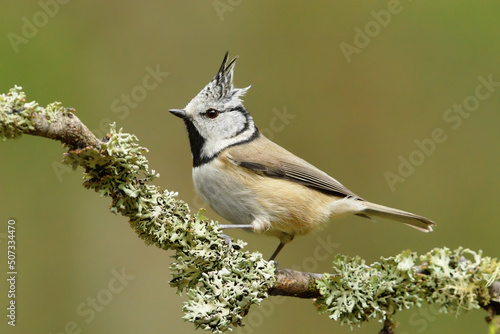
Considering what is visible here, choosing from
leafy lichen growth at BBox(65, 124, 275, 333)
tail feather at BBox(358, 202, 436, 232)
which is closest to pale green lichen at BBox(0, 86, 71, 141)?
leafy lichen growth at BBox(65, 124, 275, 333)

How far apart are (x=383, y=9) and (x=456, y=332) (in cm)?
289

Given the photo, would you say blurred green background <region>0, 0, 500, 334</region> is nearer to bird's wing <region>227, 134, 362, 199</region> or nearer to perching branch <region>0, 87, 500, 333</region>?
bird's wing <region>227, 134, 362, 199</region>

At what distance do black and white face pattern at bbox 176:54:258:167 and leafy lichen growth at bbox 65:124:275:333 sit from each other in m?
1.15

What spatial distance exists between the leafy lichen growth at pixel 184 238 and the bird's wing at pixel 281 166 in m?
1.07

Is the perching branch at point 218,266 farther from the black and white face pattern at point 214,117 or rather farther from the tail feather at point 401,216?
the black and white face pattern at point 214,117

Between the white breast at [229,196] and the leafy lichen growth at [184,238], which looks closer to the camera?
the leafy lichen growth at [184,238]

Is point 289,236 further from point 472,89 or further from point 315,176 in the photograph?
point 472,89

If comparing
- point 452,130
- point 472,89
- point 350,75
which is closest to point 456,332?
point 452,130

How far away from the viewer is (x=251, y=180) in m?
3.55

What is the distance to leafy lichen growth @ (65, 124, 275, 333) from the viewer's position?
7.51 feet

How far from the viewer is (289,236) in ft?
11.9

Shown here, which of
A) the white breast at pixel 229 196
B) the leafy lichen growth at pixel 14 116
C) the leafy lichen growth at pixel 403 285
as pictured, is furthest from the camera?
the white breast at pixel 229 196

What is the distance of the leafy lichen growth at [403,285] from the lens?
266 centimetres

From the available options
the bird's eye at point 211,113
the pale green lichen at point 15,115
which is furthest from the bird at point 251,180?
the pale green lichen at point 15,115
